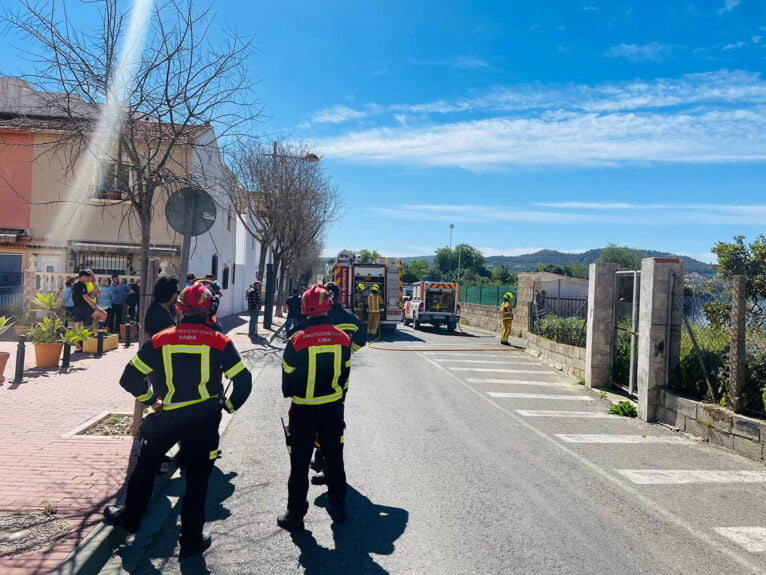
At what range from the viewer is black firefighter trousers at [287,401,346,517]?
172 inches

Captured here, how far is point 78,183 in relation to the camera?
17.9 m

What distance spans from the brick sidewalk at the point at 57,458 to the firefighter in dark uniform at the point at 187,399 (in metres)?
0.52

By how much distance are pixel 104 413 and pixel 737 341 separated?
26.7 feet

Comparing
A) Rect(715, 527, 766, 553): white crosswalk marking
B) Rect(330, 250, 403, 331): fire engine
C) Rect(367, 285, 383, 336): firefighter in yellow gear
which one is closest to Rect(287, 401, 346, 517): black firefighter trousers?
Rect(715, 527, 766, 553): white crosswalk marking

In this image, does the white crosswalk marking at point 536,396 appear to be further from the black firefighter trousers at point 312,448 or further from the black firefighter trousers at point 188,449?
the black firefighter trousers at point 188,449

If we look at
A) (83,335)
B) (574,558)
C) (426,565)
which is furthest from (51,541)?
(83,335)

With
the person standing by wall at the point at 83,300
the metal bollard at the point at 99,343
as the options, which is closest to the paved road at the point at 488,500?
the metal bollard at the point at 99,343

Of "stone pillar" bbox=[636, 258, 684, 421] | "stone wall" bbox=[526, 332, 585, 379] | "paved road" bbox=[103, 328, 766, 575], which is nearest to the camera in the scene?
"paved road" bbox=[103, 328, 766, 575]

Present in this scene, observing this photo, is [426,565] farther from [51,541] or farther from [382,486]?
[51,541]

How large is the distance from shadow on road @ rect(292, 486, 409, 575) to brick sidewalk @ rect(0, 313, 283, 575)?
1556 millimetres

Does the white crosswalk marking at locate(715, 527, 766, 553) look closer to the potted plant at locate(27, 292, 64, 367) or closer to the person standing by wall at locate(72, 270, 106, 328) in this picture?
the potted plant at locate(27, 292, 64, 367)

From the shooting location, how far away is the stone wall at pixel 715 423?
6910 millimetres

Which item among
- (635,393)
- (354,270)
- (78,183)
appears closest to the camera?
(635,393)

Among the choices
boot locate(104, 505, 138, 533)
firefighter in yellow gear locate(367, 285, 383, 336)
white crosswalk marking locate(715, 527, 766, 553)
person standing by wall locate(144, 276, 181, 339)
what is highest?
person standing by wall locate(144, 276, 181, 339)
